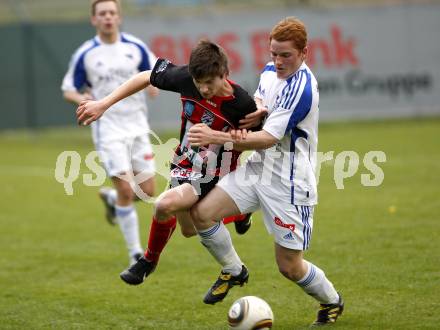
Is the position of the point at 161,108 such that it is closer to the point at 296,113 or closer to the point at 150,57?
the point at 150,57

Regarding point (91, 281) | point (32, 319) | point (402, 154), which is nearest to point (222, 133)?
point (32, 319)

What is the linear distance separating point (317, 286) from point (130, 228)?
2915 millimetres

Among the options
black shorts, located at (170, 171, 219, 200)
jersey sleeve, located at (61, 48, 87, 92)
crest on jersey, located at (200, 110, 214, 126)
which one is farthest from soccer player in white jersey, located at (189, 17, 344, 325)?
jersey sleeve, located at (61, 48, 87, 92)

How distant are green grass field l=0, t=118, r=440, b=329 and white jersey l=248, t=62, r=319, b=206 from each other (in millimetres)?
1028

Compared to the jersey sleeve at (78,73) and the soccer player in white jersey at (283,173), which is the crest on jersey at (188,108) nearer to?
the soccer player in white jersey at (283,173)

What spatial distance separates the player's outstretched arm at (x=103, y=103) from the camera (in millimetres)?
5820

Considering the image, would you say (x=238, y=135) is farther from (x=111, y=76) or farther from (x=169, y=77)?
(x=111, y=76)

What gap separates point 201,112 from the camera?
5.82m

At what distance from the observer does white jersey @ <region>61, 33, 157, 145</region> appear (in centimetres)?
866

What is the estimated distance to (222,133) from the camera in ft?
17.9

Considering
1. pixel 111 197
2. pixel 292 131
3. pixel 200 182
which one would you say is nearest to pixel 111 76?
pixel 111 197

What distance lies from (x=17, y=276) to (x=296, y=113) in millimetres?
3643

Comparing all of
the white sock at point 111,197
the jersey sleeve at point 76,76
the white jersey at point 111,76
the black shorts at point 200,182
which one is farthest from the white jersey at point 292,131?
the white sock at point 111,197

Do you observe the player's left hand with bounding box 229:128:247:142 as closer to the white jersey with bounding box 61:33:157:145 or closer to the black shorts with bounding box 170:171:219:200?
the black shorts with bounding box 170:171:219:200
